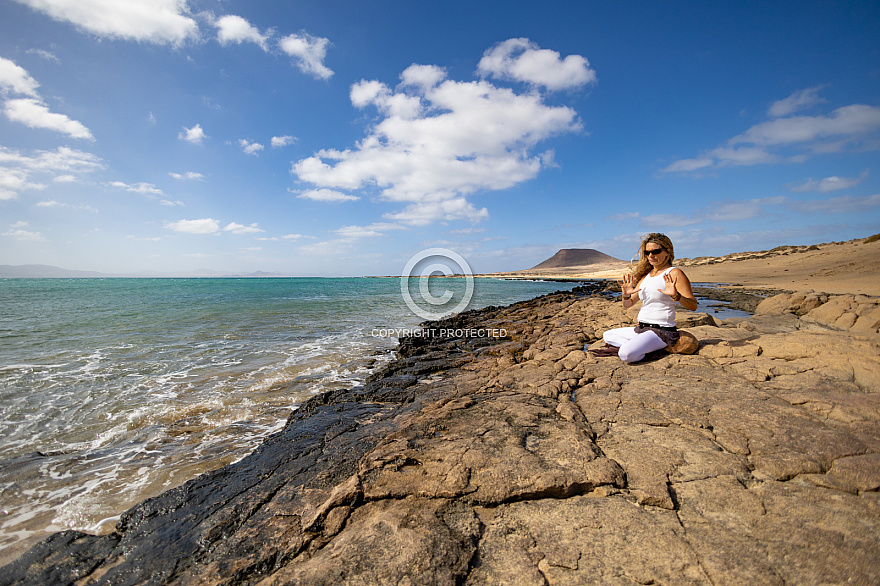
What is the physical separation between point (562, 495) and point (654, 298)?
390 centimetres

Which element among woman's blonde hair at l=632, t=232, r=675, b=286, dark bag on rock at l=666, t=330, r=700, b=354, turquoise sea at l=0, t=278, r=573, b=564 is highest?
woman's blonde hair at l=632, t=232, r=675, b=286

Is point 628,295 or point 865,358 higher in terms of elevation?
point 628,295

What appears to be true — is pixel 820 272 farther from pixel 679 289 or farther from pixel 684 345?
pixel 679 289

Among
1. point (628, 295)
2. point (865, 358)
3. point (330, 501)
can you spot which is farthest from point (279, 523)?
point (865, 358)

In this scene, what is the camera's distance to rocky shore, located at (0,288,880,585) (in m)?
1.85

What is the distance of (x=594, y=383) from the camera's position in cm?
484

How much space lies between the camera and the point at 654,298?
5.18 m

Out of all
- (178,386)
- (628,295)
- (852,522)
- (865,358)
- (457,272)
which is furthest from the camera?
(457,272)

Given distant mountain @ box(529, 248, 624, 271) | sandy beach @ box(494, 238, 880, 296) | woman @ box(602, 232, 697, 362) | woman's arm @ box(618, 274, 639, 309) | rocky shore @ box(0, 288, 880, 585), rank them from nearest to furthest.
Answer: rocky shore @ box(0, 288, 880, 585) < woman @ box(602, 232, 697, 362) < woman's arm @ box(618, 274, 639, 309) < sandy beach @ box(494, 238, 880, 296) < distant mountain @ box(529, 248, 624, 271)

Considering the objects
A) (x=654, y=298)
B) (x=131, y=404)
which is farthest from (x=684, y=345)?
(x=131, y=404)

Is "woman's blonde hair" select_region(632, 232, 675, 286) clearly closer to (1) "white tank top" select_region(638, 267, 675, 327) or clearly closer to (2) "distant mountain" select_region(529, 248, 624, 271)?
(1) "white tank top" select_region(638, 267, 675, 327)

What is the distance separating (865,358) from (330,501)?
6446 mm

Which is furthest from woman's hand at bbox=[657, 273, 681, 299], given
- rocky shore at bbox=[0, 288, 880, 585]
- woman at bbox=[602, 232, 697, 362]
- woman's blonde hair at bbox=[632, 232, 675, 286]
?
rocky shore at bbox=[0, 288, 880, 585]

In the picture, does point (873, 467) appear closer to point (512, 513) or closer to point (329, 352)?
point (512, 513)
